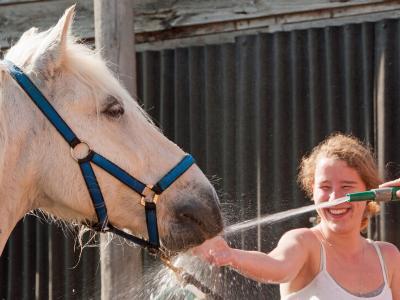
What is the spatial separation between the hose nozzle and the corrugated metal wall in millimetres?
1594

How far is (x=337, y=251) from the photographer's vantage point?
12.0 feet

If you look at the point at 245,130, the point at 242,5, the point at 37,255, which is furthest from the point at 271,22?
the point at 37,255

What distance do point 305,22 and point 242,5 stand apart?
431mm

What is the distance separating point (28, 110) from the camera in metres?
2.98

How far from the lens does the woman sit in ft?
11.5

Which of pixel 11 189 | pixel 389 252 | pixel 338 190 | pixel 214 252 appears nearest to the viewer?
pixel 11 189

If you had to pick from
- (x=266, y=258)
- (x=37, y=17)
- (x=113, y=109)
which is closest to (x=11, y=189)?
(x=113, y=109)

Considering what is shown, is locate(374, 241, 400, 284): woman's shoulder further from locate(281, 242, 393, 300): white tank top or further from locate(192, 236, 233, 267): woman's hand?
locate(192, 236, 233, 267): woman's hand

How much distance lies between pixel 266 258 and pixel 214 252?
30 centimetres

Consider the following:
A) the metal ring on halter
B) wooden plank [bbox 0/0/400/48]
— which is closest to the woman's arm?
the metal ring on halter

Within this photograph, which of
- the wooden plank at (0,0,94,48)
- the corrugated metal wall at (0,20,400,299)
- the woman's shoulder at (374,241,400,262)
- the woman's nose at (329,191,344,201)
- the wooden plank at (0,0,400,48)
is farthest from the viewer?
the wooden plank at (0,0,94,48)

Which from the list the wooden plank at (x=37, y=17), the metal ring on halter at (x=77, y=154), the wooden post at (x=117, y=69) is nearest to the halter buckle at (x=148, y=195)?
the metal ring on halter at (x=77, y=154)

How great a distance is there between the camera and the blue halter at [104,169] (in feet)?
9.78

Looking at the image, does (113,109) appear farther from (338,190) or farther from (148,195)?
(338,190)
